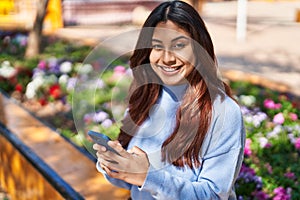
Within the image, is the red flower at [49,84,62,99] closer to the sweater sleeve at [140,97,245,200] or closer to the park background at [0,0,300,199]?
the park background at [0,0,300,199]

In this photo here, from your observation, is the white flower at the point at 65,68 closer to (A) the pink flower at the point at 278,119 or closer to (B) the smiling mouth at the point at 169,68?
(A) the pink flower at the point at 278,119

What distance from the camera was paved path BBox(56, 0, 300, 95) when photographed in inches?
245

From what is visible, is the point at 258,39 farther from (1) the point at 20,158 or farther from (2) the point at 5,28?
(1) the point at 20,158

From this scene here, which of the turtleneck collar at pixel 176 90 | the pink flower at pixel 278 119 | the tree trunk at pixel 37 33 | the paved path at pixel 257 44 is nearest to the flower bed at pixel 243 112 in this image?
the pink flower at pixel 278 119

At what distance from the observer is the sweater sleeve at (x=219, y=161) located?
1058 mm

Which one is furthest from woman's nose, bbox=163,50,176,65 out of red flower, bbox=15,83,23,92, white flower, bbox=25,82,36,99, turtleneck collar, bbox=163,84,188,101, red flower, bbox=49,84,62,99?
red flower, bbox=15,83,23,92

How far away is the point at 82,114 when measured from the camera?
1119mm

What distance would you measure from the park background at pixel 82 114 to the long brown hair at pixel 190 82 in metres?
0.09

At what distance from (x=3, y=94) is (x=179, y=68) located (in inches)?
157

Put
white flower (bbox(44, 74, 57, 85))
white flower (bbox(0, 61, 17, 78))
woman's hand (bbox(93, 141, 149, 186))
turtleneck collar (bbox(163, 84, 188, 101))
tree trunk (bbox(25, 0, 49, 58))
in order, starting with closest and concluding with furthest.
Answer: woman's hand (bbox(93, 141, 149, 186)) → turtleneck collar (bbox(163, 84, 188, 101)) → white flower (bbox(44, 74, 57, 85)) → white flower (bbox(0, 61, 17, 78)) → tree trunk (bbox(25, 0, 49, 58))

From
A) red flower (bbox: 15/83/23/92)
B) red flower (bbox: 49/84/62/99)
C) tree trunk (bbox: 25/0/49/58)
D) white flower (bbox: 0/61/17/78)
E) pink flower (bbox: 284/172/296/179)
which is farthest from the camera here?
tree trunk (bbox: 25/0/49/58)

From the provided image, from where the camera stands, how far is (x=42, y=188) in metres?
2.72

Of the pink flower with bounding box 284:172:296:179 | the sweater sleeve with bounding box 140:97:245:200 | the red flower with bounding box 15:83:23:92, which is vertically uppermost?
the sweater sleeve with bounding box 140:97:245:200

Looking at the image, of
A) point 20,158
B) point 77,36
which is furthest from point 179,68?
point 77,36
